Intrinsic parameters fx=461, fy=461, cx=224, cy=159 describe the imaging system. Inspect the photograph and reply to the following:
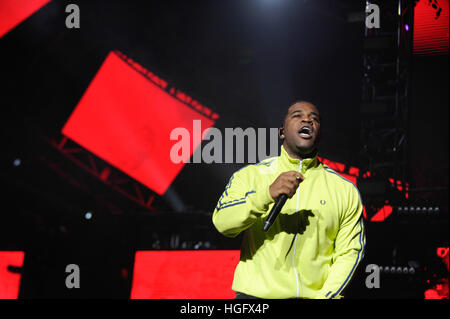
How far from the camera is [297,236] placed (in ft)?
6.70

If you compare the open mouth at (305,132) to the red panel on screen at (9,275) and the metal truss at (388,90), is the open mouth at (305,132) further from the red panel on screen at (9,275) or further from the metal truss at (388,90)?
the red panel on screen at (9,275)

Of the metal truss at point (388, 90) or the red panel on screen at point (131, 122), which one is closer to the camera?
the metal truss at point (388, 90)

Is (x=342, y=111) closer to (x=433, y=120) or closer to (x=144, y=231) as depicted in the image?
(x=433, y=120)

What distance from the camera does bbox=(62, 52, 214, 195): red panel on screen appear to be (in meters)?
4.88

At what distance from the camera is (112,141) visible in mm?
4926

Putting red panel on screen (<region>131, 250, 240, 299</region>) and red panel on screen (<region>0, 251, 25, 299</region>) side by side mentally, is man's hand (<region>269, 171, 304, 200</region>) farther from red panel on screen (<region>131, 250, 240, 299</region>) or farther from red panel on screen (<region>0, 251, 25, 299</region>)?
red panel on screen (<region>0, 251, 25, 299</region>)

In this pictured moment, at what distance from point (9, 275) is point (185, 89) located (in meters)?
2.53

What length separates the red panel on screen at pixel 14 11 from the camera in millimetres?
4973

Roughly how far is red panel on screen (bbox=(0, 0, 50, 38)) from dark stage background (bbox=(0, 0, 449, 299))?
66 mm

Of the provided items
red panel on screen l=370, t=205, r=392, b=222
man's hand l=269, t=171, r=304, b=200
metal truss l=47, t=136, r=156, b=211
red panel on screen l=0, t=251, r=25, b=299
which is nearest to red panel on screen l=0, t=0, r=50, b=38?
metal truss l=47, t=136, r=156, b=211

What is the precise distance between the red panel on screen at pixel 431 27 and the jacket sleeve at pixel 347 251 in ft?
11.6

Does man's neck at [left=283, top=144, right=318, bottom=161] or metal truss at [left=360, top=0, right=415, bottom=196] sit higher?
metal truss at [left=360, top=0, right=415, bottom=196]

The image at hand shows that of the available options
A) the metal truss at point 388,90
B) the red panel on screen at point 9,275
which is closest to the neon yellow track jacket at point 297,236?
the metal truss at point 388,90
